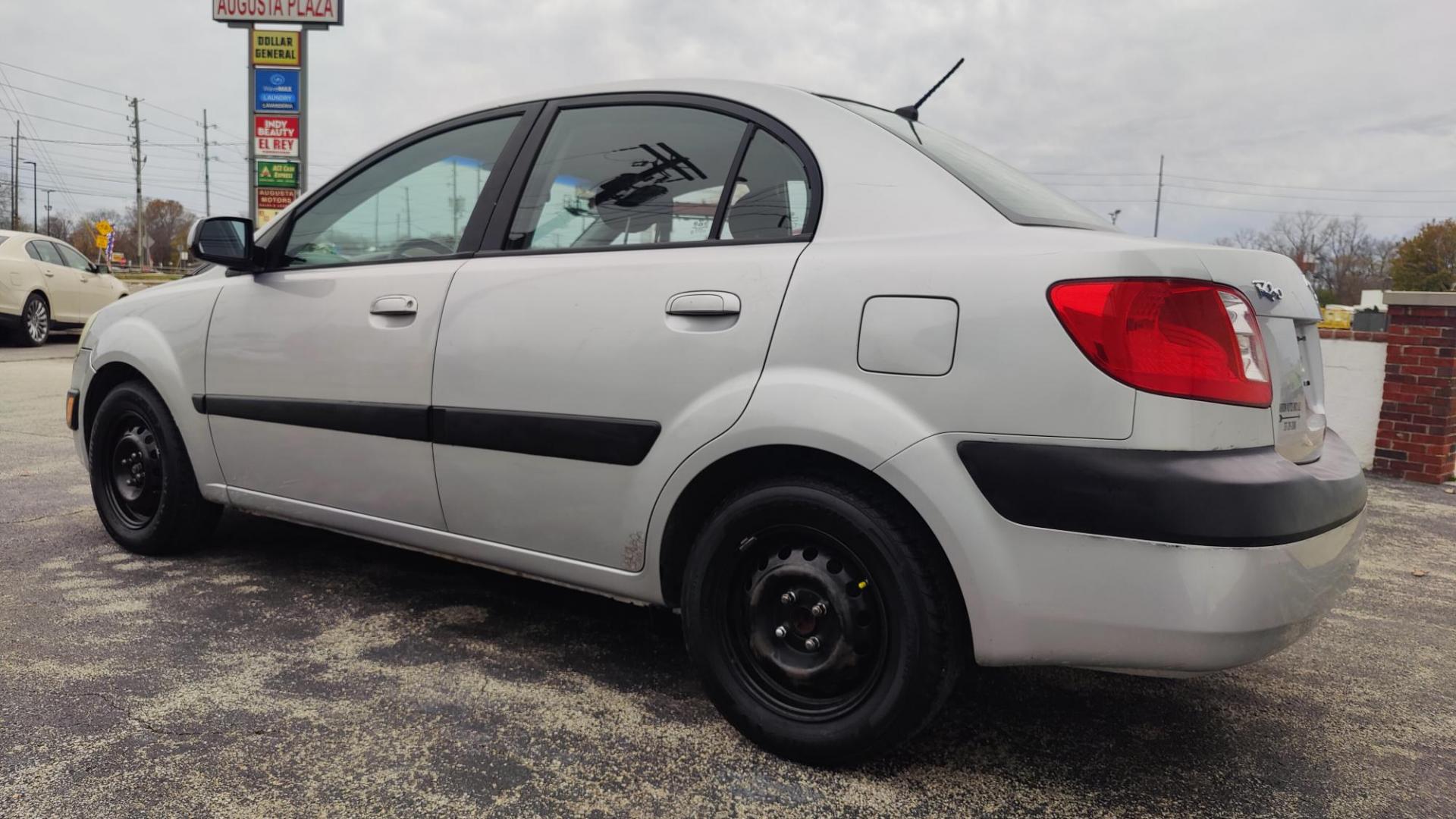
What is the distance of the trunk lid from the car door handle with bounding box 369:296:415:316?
6.67ft

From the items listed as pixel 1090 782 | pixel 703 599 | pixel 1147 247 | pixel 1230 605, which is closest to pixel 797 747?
pixel 703 599

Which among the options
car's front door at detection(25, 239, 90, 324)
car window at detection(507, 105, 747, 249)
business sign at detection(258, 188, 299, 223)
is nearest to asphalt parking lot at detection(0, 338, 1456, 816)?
car window at detection(507, 105, 747, 249)

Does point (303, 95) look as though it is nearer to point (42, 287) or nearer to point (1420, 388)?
point (42, 287)

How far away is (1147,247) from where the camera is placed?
6.16 feet

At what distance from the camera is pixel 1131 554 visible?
5.98 ft

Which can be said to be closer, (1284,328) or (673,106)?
(1284,328)

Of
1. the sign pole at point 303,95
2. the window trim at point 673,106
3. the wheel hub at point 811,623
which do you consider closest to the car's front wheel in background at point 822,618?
the wheel hub at point 811,623

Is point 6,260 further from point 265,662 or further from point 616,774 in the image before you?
point 616,774

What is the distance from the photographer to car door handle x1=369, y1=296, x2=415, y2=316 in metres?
2.82

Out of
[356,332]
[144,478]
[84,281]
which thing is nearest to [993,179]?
[356,332]

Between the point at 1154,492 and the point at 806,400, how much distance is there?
27.6 inches

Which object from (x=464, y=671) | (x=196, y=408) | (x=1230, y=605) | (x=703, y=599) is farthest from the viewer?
(x=196, y=408)

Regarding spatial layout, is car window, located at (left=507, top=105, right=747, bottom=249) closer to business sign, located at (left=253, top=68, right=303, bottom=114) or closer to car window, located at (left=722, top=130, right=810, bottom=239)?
car window, located at (left=722, top=130, right=810, bottom=239)

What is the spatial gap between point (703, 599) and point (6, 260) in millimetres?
14569
